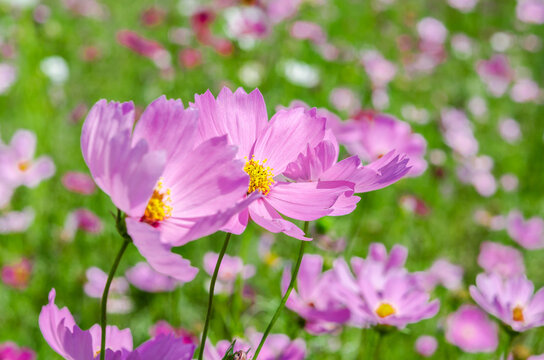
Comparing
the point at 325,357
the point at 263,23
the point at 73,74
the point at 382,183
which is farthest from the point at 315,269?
the point at 73,74

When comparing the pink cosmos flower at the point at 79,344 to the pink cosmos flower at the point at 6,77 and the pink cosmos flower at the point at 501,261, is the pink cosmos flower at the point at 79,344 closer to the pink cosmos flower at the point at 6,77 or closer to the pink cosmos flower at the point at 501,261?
the pink cosmos flower at the point at 501,261

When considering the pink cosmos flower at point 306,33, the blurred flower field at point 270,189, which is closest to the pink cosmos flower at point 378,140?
the blurred flower field at point 270,189

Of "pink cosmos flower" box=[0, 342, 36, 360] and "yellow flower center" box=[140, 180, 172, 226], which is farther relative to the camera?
"pink cosmos flower" box=[0, 342, 36, 360]

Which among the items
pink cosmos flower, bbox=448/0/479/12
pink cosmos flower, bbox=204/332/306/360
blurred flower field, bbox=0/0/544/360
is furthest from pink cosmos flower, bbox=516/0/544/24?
pink cosmos flower, bbox=204/332/306/360

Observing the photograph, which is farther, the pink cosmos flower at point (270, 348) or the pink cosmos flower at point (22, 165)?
the pink cosmos flower at point (22, 165)

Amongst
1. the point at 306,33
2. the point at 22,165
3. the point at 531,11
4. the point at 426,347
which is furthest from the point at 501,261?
the point at 531,11

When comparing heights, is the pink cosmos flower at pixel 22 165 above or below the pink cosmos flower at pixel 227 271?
above

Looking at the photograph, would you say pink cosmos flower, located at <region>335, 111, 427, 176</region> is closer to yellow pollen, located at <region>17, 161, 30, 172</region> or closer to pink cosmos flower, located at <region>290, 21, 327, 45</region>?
yellow pollen, located at <region>17, 161, 30, 172</region>
